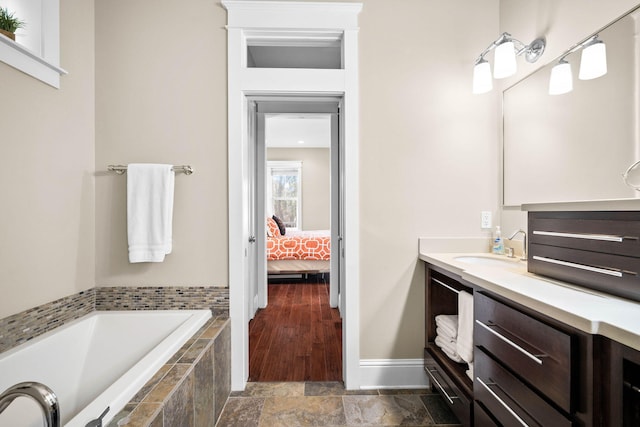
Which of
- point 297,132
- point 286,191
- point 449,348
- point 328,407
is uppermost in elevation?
point 297,132

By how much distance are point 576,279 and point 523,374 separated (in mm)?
428

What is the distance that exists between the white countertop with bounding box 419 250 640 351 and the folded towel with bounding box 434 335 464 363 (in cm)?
50

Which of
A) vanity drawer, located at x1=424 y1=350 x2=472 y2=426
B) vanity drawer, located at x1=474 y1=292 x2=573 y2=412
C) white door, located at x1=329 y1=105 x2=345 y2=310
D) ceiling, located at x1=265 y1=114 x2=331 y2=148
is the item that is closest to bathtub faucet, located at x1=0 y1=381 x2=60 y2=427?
vanity drawer, located at x1=474 y1=292 x2=573 y2=412

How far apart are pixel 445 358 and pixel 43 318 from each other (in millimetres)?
2192

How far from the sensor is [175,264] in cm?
192

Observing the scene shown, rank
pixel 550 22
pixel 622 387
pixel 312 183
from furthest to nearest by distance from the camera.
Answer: pixel 312 183, pixel 550 22, pixel 622 387

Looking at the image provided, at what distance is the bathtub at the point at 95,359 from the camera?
3.61 ft

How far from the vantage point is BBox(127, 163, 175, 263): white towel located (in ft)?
5.97

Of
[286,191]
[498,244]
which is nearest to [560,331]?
[498,244]

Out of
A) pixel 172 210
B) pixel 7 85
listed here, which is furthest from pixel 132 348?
pixel 7 85

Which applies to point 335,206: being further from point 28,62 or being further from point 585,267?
point 28,62

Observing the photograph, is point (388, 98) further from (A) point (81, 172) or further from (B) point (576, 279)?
(A) point (81, 172)

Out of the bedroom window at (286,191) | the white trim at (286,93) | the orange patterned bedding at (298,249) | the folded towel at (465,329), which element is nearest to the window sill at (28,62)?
the white trim at (286,93)

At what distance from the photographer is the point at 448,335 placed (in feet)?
5.59
